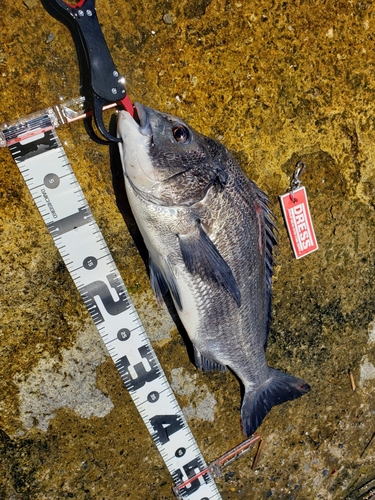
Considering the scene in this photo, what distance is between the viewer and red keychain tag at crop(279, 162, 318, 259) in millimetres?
2367

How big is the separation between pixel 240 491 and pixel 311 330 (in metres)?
1.17

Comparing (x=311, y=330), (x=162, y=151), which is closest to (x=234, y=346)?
(x=311, y=330)

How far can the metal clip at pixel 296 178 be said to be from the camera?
7.75 ft

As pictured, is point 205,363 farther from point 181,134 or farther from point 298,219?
point 181,134

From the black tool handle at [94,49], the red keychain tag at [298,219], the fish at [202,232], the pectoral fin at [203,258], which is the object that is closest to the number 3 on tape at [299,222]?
the red keychain tag at [298,219]

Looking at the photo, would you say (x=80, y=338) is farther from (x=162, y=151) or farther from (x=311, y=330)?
(x=311, y=330)

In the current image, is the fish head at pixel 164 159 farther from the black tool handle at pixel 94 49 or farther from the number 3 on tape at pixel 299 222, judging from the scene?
the number 3 on tape at pixel 299 222

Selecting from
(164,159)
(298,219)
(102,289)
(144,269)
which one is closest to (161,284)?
(144,269)

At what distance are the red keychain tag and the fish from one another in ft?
1.11

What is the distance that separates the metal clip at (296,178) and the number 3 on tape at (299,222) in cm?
1

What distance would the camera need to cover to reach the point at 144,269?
85.7 inches

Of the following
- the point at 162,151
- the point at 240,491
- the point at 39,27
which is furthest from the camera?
the point at 240,491

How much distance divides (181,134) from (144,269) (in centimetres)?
80

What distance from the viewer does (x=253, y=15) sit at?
2174mm
